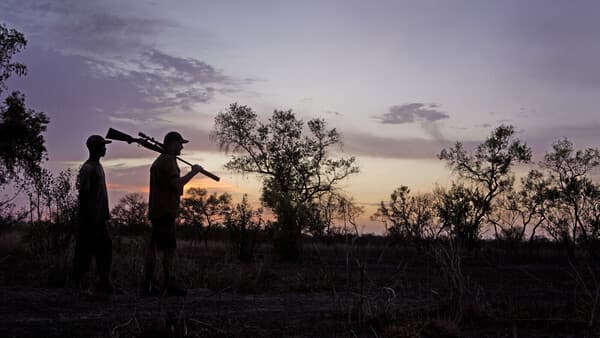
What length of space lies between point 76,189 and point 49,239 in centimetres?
A: 132

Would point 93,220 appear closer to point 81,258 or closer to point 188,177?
point 81,258

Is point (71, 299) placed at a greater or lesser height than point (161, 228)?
lesser

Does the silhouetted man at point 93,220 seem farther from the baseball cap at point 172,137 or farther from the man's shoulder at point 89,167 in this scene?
the baseball cap at point 172,137

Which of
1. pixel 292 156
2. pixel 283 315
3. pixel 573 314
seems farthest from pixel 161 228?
pixel 292 156

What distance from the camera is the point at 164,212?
782 cm

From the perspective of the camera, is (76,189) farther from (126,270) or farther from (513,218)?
(513,218)

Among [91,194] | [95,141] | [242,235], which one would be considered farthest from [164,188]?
[242,235]

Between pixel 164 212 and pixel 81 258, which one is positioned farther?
pixel 81 258

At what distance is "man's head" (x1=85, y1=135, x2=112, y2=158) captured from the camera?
8070 mm

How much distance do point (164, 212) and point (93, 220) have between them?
1.08m

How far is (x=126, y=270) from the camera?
10297 mm

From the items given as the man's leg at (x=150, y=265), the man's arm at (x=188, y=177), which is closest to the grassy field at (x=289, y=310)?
the man's leg at (x=150, y=265)

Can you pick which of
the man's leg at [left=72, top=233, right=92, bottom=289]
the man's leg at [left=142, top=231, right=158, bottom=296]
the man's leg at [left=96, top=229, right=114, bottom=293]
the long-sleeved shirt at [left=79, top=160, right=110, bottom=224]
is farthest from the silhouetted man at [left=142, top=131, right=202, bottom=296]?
the man's leg at [left=72, top=233, right=92, bottom=289]

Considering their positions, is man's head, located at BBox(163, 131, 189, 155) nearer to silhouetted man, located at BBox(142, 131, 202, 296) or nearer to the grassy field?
silhouetted man, located at BBox(142, 131, 202, 296)
